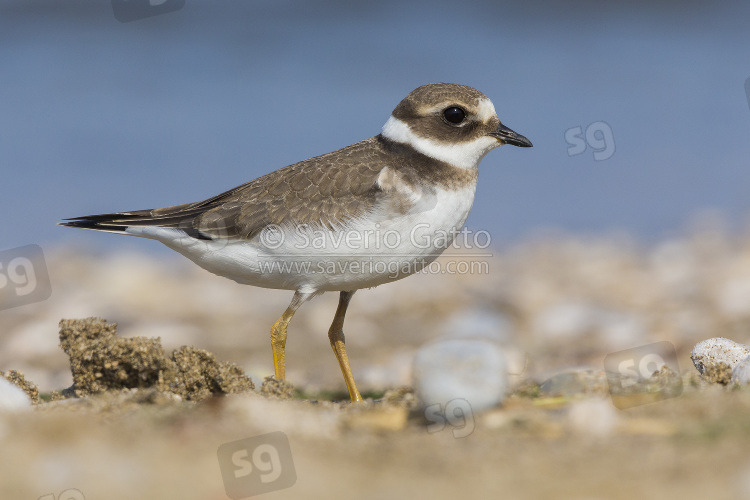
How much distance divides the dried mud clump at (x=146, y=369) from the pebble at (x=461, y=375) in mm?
1094

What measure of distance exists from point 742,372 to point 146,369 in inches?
127

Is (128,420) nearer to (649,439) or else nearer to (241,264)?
(241,264)

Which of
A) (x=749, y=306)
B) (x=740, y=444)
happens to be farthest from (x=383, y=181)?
(x=749, y=306)

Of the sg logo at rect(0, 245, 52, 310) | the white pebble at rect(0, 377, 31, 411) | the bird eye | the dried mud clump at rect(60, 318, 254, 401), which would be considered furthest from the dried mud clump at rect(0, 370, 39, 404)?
the sg logo at rect(0, 245, 52, 310)

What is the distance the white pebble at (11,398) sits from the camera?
4.02 metres

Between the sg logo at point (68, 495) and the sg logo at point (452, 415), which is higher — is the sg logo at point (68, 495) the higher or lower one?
the higher one

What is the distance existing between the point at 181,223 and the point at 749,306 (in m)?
5.61

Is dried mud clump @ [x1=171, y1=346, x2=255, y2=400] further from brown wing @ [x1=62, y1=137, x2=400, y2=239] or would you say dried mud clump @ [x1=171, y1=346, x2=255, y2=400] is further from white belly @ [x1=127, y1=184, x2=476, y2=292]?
brown wing @ [x1=62, y1=137, x2=400, y2=239]

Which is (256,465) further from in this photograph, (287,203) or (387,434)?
(287,203)

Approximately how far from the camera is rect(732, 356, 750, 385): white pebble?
4.31 m

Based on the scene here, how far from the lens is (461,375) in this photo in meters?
4.14

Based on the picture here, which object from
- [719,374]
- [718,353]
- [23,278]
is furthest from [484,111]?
[23,278]

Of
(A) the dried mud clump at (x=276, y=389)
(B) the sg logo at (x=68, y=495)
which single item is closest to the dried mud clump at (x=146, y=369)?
(A) the dried mud clump at (x=276, y=389)

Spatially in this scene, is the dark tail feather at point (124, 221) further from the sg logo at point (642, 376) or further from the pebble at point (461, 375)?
the sg logo at point (642, 376)
